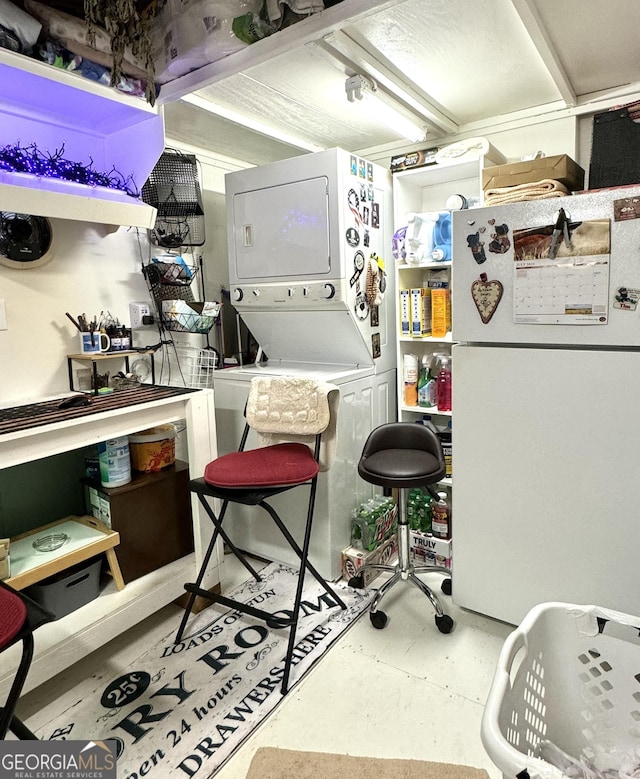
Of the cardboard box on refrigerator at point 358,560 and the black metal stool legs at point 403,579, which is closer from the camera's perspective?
the black metal stool legs at point 403,579

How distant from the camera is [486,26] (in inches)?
71.9

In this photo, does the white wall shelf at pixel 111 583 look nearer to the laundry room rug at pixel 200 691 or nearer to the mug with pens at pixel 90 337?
the laundry room rug at pixel 200 691

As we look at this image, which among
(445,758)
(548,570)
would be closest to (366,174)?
(548,570)

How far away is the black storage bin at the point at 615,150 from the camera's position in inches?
80.4

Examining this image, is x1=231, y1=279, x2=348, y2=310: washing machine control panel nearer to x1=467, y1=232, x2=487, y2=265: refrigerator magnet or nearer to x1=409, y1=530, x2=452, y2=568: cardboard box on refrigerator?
x1=467, y1=232, x2=487, y2=265: refrigerator magnet

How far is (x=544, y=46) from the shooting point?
1.92 meters

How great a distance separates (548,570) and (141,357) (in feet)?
6.87

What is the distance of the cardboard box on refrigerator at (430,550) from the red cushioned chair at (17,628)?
1829mm

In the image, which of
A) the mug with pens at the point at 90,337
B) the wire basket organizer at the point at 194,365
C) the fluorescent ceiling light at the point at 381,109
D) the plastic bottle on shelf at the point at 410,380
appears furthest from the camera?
the plastic bottle on shelf at the point at 410,380

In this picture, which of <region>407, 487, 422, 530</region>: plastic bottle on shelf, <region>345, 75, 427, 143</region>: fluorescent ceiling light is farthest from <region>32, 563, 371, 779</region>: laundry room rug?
<region>345, 75, 427, 143</region>: fluorescent ceiling light

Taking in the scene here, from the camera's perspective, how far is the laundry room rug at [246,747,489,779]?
146cm

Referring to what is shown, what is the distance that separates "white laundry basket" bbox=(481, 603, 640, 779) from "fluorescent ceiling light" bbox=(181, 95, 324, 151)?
2372mm

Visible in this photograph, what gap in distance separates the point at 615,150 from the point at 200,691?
8.66 feet

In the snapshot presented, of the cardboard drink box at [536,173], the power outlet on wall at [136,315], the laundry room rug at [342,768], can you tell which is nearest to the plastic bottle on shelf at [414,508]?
the laundry room rug at [342,768]
